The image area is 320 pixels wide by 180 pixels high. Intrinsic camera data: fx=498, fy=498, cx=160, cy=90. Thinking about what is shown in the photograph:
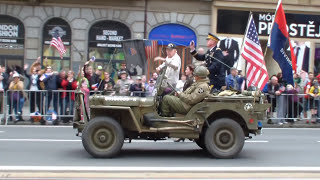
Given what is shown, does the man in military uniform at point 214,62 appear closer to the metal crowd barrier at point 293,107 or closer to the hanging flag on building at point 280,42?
the hanging flag on building at point 280,42

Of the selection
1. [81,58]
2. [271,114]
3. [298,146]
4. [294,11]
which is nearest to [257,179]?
[298,146]

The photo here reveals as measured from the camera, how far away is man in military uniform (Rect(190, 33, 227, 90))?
9.43 m

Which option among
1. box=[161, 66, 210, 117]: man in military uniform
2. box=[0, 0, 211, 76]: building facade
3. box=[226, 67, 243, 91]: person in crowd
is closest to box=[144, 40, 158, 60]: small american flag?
box=[161, 66, 210, 117]: man in military uniform

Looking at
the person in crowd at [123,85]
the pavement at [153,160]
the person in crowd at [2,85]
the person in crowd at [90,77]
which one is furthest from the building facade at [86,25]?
the person in crowd at [123,85]

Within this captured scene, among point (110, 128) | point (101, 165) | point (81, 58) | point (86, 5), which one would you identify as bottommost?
point (101, 165)

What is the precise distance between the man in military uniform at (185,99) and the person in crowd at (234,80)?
5.85 meters

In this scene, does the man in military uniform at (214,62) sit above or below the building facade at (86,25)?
below

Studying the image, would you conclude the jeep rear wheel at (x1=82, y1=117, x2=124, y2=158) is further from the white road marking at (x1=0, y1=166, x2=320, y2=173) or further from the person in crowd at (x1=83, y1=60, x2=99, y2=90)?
the person in crowd at (x1=83, y1=60, x2=99, y2=90)

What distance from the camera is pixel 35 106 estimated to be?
1448 cm

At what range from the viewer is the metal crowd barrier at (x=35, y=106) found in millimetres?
14453

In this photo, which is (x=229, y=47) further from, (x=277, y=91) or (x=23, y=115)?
(x=23, y=115)

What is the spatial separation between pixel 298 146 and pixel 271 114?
503 cm

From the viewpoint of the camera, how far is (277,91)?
1555 cm

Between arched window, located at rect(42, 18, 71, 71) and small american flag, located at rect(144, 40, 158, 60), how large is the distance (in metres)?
12.3
